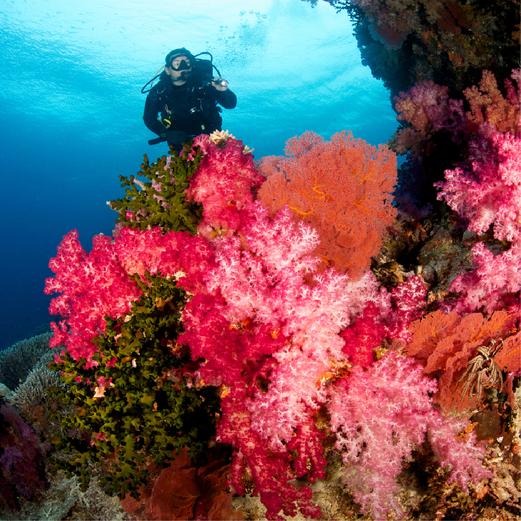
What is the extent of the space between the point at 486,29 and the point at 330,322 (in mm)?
5081

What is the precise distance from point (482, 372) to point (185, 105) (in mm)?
8857

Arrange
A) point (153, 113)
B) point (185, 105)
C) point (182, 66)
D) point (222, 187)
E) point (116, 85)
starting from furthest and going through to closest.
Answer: point (116, 85) < point (153, 113) < point (185, 105) < point (182, 66) < point (222, 187)

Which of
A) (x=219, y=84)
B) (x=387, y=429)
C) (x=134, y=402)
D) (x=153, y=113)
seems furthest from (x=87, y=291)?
(x=153, y=113)

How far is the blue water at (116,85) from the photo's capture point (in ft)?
126

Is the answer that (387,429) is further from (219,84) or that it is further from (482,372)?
(219,84)

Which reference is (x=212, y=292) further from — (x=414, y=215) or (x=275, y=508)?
(x=414, y=215)

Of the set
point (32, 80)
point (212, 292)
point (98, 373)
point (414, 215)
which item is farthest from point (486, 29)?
point (32, 80)

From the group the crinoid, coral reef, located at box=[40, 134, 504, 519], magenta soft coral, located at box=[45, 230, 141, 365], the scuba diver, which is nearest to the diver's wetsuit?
the scuba diver

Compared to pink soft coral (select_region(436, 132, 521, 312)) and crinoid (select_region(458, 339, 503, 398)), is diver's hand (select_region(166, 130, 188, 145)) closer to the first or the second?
pink soft coral (select_region(436, 132, 521, 312))

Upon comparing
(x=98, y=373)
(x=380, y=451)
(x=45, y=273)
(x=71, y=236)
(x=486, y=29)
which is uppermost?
(x=45, y=273)

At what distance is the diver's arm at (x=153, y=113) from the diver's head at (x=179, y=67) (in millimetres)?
948

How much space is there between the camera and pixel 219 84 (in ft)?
26.3

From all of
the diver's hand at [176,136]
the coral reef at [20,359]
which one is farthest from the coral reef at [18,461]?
the diver's hand at [176,136]

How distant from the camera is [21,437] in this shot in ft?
12.9
